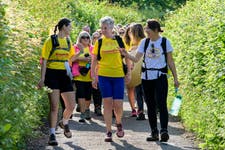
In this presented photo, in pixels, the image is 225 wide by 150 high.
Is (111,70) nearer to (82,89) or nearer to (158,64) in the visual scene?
(158,64)

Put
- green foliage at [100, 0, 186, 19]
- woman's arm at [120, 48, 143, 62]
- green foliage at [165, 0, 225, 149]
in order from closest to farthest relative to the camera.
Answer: green foliage at [165, 0, 225, 149] < woman's arm at [120, 48, 143, 62] < green foliage at [100, 0, 186, 19]

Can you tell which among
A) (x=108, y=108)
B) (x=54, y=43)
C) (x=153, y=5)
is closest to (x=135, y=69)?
(x=108, y=108)

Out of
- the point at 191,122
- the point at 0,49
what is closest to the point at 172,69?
the point at 191,122

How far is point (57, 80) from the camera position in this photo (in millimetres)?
10633

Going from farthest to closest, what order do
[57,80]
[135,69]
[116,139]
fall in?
[135,69], [116,139], [57,80]

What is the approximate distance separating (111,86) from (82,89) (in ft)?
9.86

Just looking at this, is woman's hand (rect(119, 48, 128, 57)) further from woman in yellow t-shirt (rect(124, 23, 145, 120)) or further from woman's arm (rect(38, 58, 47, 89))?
woman in yellow t-shirt (rect(124, 23, 145, 120))

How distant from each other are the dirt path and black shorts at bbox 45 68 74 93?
2.95ft

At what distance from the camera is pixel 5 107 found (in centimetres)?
715

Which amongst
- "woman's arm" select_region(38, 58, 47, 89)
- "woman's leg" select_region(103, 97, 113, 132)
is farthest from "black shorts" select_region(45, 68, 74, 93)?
"woman's leg" select_region(103, 97, 113, 132)

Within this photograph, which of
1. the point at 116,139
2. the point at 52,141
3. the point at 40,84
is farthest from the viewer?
the point at 116,139

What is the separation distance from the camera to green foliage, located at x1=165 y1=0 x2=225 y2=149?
359 inches

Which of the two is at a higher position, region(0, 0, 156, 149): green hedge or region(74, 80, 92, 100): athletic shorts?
region(0, 0, 156, 149): green hedge

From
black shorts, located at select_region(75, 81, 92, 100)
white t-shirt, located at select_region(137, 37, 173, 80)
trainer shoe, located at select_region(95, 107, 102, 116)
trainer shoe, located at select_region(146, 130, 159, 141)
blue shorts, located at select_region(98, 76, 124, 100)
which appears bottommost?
trainer shoe, located at select_region(95, 107, 102, 116)
